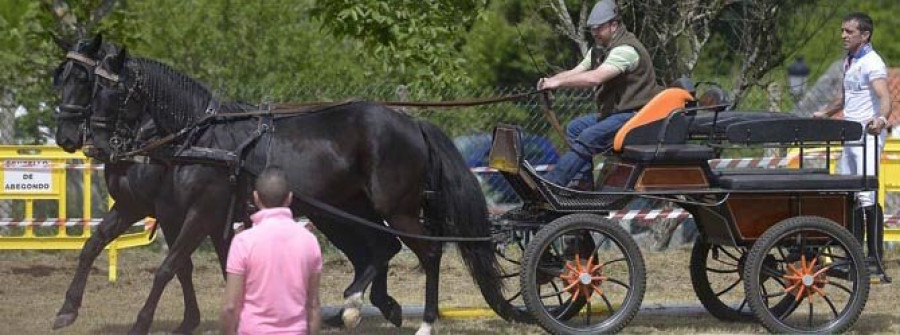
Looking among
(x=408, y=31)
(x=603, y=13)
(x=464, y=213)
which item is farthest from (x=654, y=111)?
(x=408, y=31)

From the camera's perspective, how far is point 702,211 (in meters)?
9.59

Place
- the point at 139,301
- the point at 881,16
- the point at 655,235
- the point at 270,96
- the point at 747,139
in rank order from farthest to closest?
the point at 881,16 → the point at 655,235 → the point at 270,96 → the point at 139,301 → the point at 747,139

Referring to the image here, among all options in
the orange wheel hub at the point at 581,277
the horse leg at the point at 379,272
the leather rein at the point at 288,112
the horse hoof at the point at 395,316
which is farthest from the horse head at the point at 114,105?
the orange wheel hub at the point at 581,277

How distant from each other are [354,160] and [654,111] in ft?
6.00

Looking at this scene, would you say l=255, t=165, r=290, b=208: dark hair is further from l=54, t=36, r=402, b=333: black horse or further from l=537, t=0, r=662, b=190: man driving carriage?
l=537, t=0, r=662, b=190: man driving carriage

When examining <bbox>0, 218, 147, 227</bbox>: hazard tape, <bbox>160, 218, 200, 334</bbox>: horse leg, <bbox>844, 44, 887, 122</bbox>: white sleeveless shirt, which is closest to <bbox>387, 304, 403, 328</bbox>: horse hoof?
<bbox>160, 218, 200, 334</bbox>: horse leg

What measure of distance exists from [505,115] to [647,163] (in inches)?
262

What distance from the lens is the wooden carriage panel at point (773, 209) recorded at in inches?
372

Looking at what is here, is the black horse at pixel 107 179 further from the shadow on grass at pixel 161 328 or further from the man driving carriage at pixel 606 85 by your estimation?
the man driving carriage at pixel 606 85

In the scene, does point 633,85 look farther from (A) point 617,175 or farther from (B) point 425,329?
(B) point 425,329

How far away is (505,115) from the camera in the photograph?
15789 mm

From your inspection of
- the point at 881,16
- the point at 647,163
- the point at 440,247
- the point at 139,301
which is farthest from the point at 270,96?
the point at 881,16

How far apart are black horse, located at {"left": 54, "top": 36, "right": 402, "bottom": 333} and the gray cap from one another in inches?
Result: 85.9

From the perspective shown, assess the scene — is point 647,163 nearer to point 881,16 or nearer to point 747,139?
point 747,139
